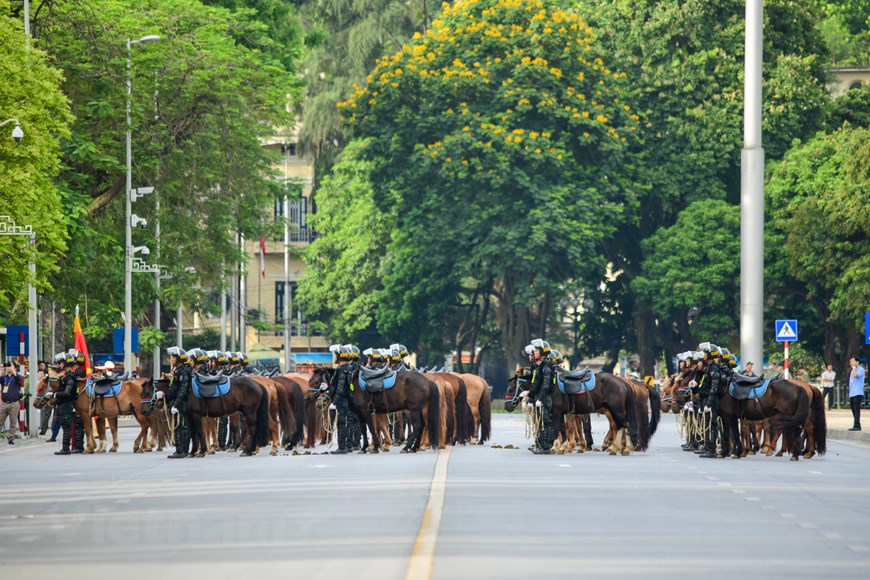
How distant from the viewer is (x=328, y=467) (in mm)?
28672

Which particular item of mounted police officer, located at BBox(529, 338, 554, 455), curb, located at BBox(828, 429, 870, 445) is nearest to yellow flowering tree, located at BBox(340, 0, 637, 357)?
curb, located at BBox(828, 429, 870, 445)

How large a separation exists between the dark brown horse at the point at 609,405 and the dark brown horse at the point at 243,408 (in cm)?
436

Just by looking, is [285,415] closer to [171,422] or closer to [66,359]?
[171,422]

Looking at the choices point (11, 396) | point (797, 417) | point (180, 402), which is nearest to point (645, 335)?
point (11, 396)

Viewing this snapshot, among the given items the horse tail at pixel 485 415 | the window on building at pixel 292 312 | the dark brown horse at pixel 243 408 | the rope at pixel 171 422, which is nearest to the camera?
the dark brown horse at pixel 243 408

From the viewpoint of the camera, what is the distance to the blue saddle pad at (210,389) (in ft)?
108

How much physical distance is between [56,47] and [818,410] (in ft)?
72.9

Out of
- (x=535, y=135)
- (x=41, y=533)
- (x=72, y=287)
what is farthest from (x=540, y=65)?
(x=41, y=533)

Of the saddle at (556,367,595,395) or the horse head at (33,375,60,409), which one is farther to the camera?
the horse head at (33,375,60,409)

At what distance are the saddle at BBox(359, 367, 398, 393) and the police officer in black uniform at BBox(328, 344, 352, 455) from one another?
0.91ft

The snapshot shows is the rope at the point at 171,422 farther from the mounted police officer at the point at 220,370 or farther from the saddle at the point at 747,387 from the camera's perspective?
the saddle at the point at 747,387

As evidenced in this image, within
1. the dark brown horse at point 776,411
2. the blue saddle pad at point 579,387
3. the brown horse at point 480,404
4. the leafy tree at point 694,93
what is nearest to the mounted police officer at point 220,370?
the brown horse at point 480,404

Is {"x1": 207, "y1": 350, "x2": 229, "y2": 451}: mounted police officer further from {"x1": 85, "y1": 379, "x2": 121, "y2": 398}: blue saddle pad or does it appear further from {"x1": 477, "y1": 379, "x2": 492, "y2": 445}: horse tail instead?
{"x1": 477, "y1": 379, "x2": 492, "y2": 445}: horse tail

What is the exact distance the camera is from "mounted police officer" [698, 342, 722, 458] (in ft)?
103
